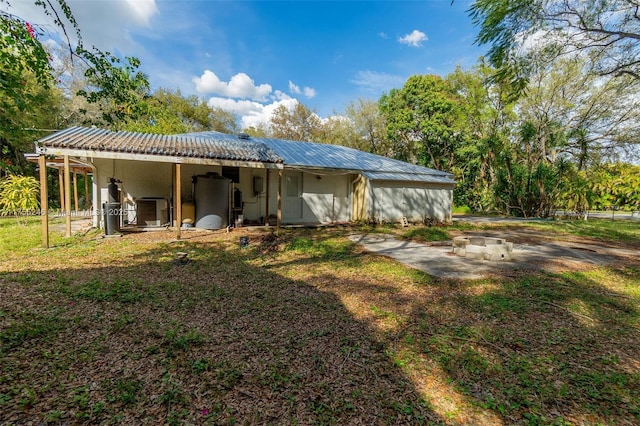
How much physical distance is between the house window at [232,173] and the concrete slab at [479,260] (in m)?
5.28

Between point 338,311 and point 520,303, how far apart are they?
2.64 metres

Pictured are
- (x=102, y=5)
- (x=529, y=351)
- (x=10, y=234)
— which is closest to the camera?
(x=529, y=351)

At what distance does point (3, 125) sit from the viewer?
3.37 metres

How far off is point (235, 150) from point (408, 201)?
808 centimetres

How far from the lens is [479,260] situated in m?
6.45

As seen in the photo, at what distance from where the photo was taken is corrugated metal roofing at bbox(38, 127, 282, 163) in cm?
680

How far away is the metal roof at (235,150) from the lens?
707 cm

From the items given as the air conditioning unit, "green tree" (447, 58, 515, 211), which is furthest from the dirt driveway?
"green tree" (447, 58, 515, 211)

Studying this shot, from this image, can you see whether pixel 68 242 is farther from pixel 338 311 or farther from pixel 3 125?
pixel 338 311

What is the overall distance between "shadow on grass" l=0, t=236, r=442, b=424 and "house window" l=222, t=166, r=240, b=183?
6745 millimetres

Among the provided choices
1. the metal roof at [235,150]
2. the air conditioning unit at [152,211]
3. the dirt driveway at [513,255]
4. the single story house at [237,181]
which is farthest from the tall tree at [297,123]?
the dirt driveway at [513,255]

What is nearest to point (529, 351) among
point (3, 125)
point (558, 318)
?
point (558, 318)

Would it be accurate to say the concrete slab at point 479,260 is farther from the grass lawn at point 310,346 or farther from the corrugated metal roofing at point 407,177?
the corrugated metal roofing at point 407,177

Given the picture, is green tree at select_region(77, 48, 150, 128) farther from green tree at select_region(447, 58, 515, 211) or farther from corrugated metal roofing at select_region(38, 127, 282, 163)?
green tree at select_region(447, 58, 515, 211)
